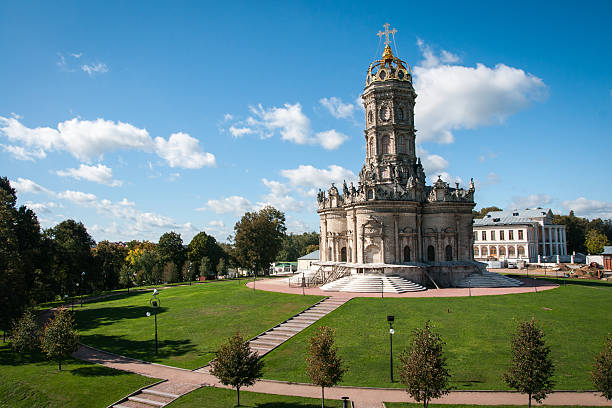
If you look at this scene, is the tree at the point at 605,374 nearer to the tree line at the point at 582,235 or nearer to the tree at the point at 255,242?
Result: the tree at the point at 255,242

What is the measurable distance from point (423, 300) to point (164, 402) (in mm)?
24535

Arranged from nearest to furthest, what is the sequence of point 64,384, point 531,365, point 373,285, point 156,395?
point 531,365
point 156,395
point 64,384
point 373,285

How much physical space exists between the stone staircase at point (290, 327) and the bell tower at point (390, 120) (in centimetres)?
2153

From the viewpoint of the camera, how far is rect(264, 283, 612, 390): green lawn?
20.5 meters

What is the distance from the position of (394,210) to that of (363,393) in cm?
3099

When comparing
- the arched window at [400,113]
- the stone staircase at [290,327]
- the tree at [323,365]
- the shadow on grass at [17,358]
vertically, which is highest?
the arched window at [400,113]

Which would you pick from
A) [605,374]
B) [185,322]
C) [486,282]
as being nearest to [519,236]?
[486,282]

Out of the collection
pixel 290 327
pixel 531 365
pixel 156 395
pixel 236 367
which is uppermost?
pixel 531 365

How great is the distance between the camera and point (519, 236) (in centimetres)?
8188

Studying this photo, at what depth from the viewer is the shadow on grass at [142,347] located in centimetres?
2544

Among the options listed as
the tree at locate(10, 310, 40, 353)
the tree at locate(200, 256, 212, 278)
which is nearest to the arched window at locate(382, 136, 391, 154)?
the tree at locate(200, 256, 212, 278)

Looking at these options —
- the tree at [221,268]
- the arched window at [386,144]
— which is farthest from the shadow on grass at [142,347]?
the tree at [221,268]

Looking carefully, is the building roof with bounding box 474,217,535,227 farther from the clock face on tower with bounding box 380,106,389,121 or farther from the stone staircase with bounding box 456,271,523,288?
the clock face on tower with bounding box 380,106,389,121

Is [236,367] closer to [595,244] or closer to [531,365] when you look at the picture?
[531,365]
